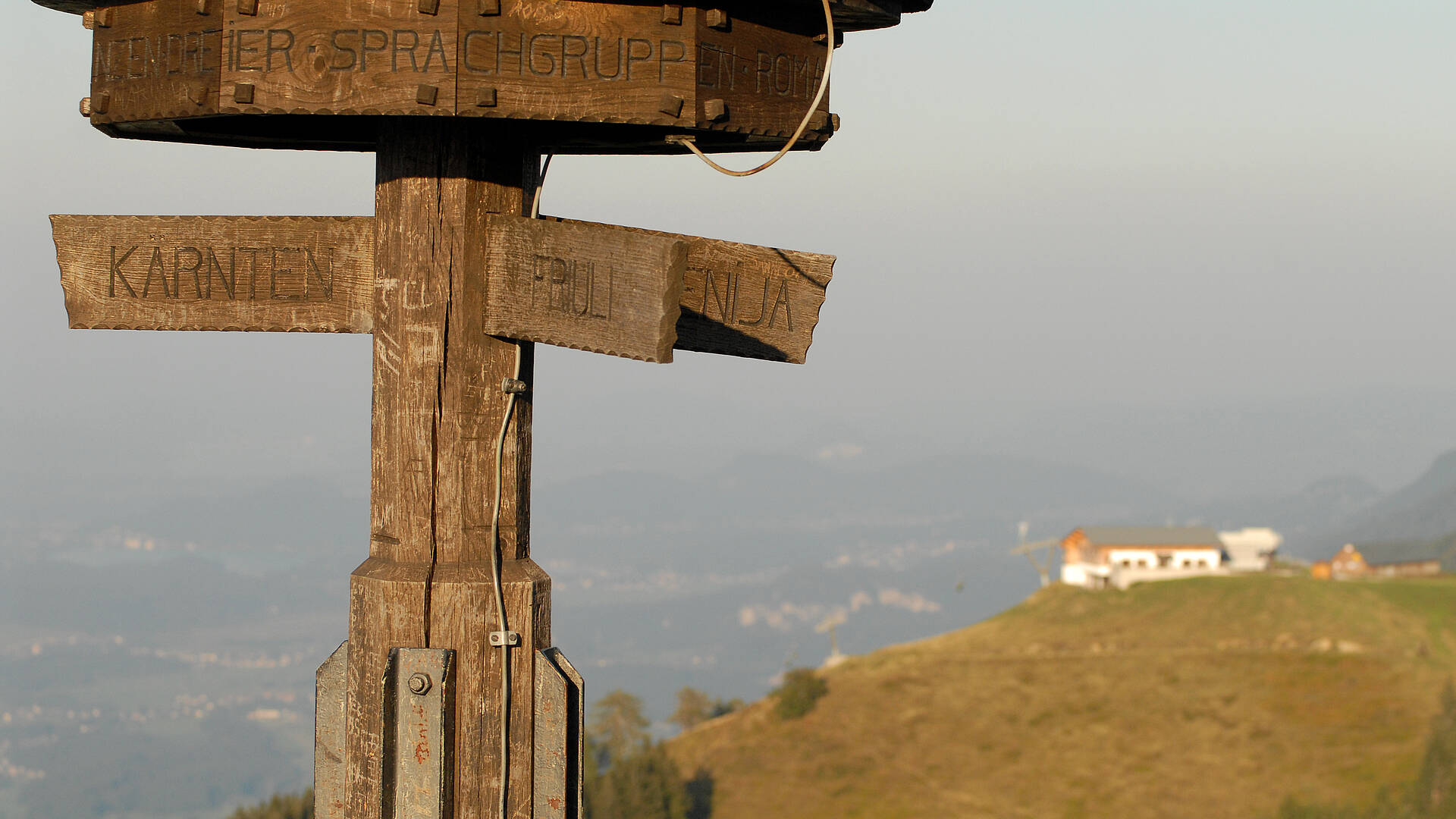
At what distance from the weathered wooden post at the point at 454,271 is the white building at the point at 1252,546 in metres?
108

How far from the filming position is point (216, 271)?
452 centimetres

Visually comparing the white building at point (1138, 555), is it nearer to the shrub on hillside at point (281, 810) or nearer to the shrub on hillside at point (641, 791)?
the shrub on hillside at point (641, 791)

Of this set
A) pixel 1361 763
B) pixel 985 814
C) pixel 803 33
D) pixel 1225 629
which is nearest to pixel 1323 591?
pixel 1225 629

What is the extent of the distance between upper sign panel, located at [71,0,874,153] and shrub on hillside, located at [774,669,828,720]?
301ft

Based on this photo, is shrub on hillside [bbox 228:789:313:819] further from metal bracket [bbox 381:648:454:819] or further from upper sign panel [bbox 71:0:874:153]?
upper sign panel [bbox 71:0:874:153]

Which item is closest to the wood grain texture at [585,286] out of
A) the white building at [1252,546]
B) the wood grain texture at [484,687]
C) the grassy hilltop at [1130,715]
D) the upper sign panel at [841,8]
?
the wood grain texture at [484,687]

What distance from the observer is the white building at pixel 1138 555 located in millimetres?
101188

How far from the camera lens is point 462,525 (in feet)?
13.6

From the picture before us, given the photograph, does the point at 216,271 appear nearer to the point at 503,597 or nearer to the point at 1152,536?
the point at 503,597

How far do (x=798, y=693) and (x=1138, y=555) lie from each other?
26.5 metres

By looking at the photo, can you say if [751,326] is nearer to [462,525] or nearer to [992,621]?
[462,525]

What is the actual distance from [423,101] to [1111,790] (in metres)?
83.4

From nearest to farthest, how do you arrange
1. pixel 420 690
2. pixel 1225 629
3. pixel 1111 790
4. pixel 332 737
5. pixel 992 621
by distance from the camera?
pixel 420 690 → pixel 332 737 → pixel 1111 790 → pixel 1225 629 → pixel 992 621

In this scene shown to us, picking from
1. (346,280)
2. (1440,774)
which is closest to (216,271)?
(346,280)
